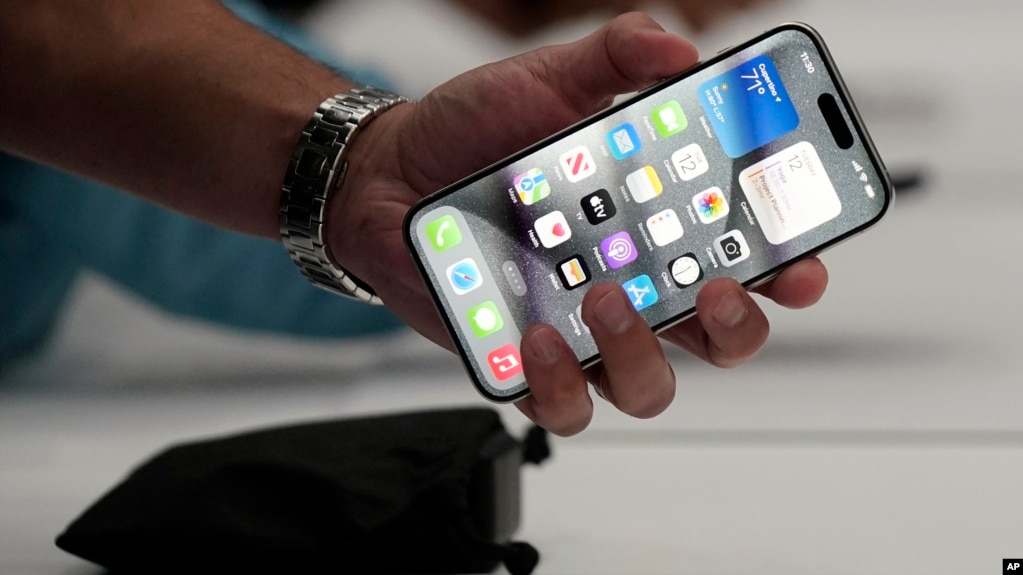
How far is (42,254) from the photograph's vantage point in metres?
1.01

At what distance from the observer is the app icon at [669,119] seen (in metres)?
0.50

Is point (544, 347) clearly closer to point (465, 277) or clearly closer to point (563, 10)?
point (465, 277)

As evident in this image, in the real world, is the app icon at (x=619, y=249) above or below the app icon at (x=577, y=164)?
below

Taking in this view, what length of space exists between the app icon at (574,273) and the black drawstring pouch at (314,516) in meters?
0.15

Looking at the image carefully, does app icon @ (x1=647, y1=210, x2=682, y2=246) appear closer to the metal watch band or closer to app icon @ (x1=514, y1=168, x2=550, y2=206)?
app icon @ (x1=514, y1=168, x2=550, y2=206)

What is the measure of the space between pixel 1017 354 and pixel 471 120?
58 centimetres

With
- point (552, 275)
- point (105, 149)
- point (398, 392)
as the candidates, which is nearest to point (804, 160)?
point (552, 275)

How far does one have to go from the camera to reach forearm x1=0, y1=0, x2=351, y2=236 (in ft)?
2.10

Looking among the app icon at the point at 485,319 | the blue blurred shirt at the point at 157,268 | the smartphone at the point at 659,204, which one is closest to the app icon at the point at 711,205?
the smartphone at the point at 659,204

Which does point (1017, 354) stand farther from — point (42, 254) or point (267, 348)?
point (42, 254)

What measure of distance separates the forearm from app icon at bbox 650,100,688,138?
23 centimetres

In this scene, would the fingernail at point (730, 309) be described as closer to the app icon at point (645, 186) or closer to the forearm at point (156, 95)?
the app icon at point (645, 186)

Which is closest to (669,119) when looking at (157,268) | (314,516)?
(314,516)

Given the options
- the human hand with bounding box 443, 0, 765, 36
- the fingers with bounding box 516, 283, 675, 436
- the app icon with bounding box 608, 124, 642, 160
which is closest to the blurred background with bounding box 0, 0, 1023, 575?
the human hand with bounding box 443, 0, 765, 36
